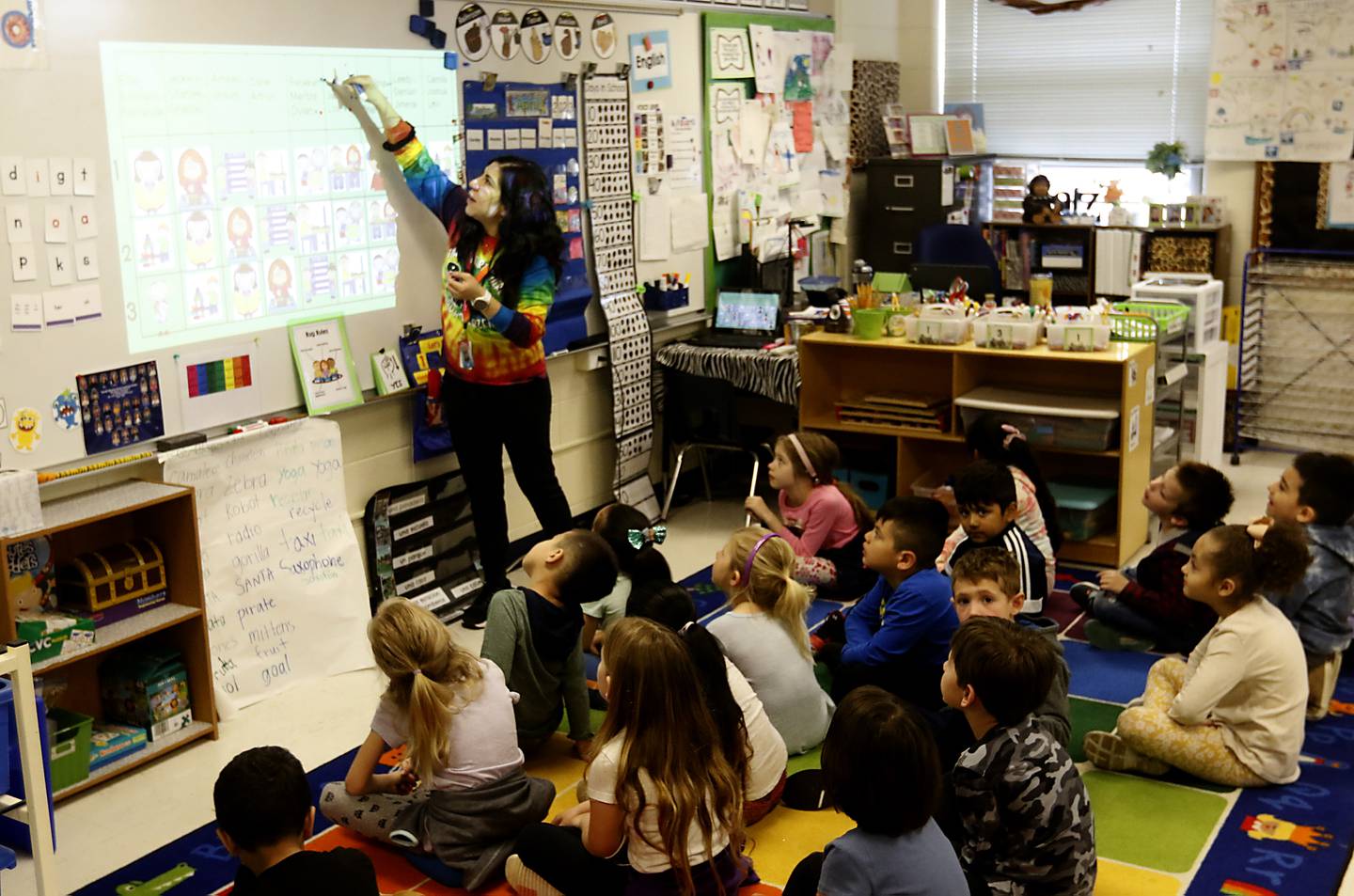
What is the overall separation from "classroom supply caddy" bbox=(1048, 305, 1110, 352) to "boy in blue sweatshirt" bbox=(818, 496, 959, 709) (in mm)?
1623

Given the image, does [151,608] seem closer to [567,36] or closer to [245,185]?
[245,185]

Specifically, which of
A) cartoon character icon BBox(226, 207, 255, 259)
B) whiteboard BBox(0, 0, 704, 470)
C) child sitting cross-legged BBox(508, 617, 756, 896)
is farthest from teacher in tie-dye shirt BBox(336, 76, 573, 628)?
child sitting cross-legged BBox(508, 617, 756, 896)

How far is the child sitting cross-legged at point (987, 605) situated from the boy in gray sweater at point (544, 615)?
883 millimetres

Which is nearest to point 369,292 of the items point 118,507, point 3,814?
point 118,507

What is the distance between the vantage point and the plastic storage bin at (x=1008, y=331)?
550 cm

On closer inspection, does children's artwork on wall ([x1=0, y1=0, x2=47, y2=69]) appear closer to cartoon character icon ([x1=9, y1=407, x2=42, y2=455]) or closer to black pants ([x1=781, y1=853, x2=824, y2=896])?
cartoon character icon ([x1=9, y1=407, x2=42, y2=455])

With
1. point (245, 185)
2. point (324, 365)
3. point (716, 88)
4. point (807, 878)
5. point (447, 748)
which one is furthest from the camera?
point (716, 88)

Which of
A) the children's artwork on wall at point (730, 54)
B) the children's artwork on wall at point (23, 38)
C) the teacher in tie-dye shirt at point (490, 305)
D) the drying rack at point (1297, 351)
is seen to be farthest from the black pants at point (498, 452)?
the drying rack at point (1297, 351)

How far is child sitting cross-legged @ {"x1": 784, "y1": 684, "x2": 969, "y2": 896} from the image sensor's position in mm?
2361

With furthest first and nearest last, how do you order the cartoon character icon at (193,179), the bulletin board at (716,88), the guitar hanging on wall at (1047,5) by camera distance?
the guitar hanging on wall at (1047,5)
the bulletin board at (716,88)
the cartoon character icon at (193,179)

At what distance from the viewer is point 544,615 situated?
366 centimetres

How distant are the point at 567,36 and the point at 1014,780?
3.73m

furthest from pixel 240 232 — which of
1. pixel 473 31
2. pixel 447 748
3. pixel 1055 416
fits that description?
pixel 1055 416

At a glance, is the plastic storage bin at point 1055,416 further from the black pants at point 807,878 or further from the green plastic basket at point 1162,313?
the black pants at point 807,878
